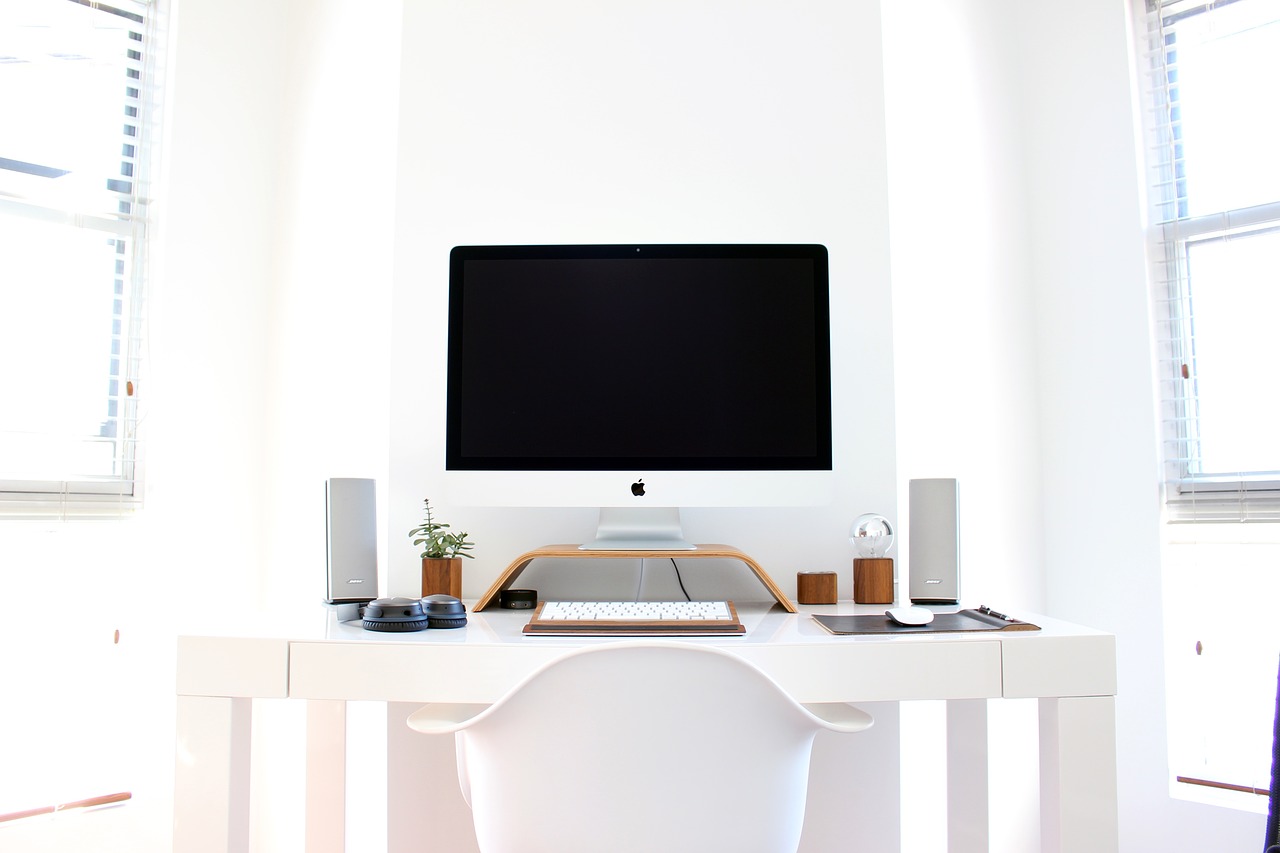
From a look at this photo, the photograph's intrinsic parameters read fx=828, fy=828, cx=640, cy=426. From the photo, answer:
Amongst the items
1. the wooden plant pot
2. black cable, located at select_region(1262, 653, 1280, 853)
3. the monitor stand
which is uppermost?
the monitor stand

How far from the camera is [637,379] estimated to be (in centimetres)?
177

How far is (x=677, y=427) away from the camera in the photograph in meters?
1.75

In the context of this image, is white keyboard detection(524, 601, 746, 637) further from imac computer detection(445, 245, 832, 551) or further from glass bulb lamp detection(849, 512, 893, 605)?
glass bulb lamp detection(849, 512, 893, 605)

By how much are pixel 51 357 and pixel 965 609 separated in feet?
7.32

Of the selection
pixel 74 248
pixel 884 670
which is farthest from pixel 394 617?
pixel 74 248

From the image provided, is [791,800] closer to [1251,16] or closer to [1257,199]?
[1257,199]

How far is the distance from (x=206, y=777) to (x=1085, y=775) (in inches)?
57.2

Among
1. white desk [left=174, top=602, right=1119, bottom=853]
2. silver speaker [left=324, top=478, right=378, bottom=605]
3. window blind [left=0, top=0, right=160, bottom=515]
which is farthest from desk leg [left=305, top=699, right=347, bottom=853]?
window blind [left=0, top=0, right=160, bottom=515]

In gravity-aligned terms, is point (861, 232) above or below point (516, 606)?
above

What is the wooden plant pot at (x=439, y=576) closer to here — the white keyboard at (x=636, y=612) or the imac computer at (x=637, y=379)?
the imac computer at (x=637, y=379)

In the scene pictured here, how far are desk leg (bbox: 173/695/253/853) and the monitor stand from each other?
2.44 ft

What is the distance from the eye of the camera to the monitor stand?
1.78 metres

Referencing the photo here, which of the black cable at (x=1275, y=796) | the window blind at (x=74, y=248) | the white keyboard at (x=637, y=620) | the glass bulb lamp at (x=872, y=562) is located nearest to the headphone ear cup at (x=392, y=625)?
the white keyboard at (x=637, y=620)

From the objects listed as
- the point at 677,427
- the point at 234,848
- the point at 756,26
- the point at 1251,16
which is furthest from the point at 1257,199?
the point at 234,848
